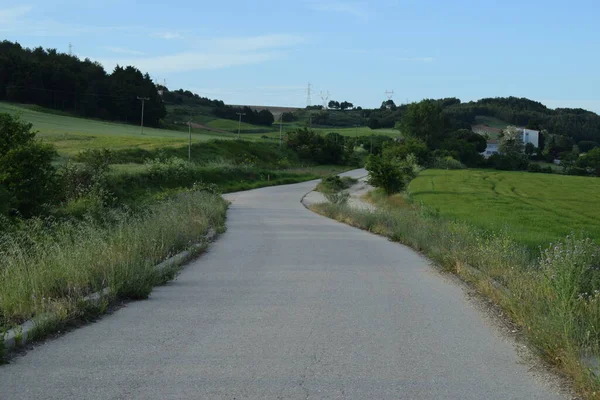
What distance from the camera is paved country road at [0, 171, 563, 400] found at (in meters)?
5.84

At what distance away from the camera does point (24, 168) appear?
75.5 feet

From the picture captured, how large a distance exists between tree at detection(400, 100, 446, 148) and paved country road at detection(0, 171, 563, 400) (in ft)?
447

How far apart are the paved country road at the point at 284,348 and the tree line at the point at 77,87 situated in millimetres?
102899

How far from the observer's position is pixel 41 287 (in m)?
8.55

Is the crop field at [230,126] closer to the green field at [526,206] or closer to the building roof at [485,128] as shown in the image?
the building roof at [485,128]

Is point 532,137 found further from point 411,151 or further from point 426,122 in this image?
point 411,151

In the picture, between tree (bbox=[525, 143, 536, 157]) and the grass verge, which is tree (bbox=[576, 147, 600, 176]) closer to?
tree (bbox=[525, 143, 536, 157])

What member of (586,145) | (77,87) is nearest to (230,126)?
(77,87)

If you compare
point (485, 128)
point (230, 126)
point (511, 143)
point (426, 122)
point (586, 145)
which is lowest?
point (511, 143)

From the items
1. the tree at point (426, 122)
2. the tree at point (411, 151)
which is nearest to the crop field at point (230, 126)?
the tree at point (426, 122)

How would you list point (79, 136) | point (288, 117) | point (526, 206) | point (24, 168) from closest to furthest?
point (24, 168) → point (526, 206) → point (79, 136) → point (288, 117)

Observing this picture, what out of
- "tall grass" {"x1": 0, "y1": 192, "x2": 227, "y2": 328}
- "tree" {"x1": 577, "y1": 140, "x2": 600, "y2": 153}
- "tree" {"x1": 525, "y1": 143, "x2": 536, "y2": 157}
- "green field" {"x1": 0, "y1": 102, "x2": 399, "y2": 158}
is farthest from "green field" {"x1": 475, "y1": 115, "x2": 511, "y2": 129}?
"tall grass" {"x1": 0, "y1": 192, "x2": 227, "y2": 328}

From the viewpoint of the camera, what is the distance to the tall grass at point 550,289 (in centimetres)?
649

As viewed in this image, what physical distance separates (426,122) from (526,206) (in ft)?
350
